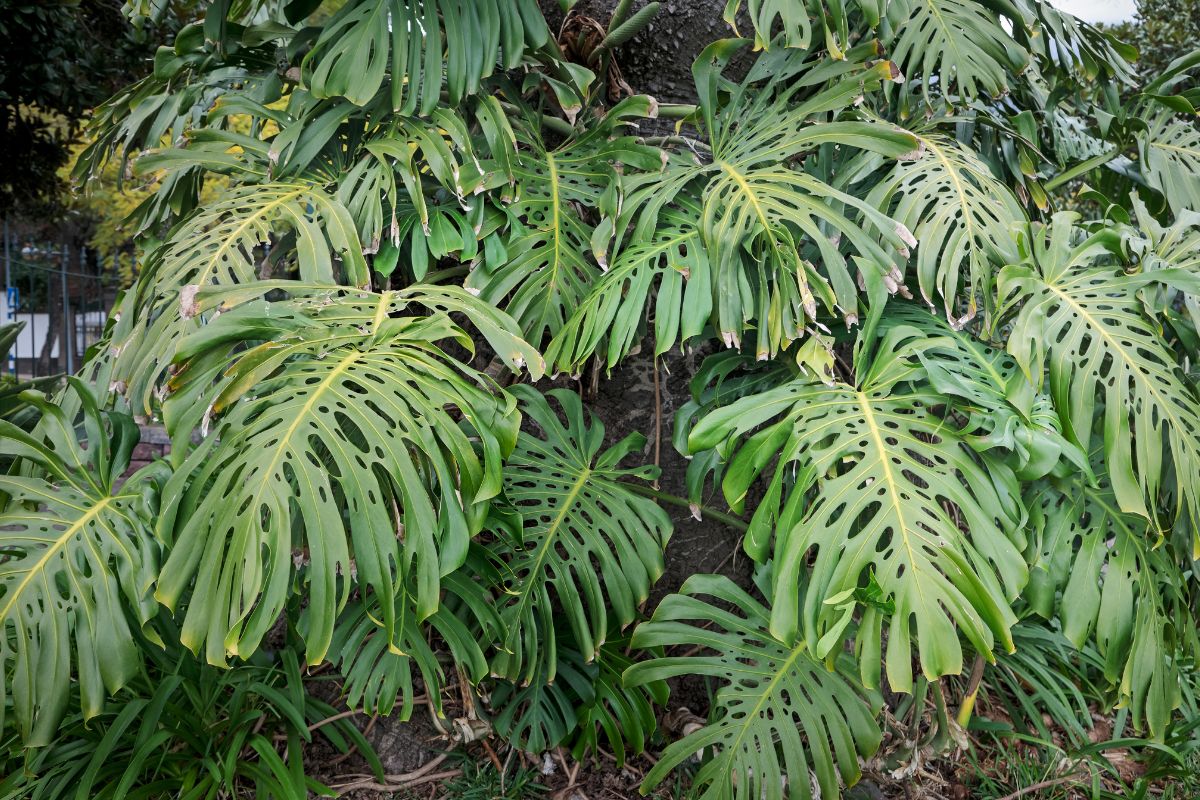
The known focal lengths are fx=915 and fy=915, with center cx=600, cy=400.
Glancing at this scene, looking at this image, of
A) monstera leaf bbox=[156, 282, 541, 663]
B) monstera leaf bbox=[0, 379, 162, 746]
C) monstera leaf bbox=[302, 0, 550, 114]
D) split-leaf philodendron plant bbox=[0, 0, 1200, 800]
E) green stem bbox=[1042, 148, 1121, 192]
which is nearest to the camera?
monstera leaf bbox=[156, 282, 541, 663]

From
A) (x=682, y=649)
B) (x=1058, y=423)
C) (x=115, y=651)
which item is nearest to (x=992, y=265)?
(x=1058, y=423)

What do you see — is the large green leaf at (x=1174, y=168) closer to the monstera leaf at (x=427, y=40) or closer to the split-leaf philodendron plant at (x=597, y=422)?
the split-leaf philodendron plant at (x=597, y=422)

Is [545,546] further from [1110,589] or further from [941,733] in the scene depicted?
[1110,589]

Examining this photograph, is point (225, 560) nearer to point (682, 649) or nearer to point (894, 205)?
point (682, 649)

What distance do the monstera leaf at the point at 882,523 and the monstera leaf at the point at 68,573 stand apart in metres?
0.94

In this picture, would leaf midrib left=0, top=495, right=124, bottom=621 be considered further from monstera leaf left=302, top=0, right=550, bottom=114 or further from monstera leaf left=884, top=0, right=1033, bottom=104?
monstera leaf left=884, top=0, right=1033, bottom=104

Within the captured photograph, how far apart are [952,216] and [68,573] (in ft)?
5.39

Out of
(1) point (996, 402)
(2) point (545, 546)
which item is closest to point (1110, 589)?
(1) point (996, 402)

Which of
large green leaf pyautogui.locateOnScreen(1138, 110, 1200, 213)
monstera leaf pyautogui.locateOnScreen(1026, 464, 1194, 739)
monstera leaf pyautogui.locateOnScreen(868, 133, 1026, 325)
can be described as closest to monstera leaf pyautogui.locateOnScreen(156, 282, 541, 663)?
monstera leaf pyautogui.locateOnScreen(868, 133, 1026, 325)

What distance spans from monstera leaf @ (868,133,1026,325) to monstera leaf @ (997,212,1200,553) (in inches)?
2.9

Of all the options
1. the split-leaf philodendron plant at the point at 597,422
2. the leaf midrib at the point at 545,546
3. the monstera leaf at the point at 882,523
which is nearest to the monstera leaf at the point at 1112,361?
the split-leaf philodendron plant at the point at 597,422

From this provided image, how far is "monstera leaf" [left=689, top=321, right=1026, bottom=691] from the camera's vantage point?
1225mm

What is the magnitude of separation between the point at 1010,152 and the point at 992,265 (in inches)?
24.0

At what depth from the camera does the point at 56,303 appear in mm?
7191
